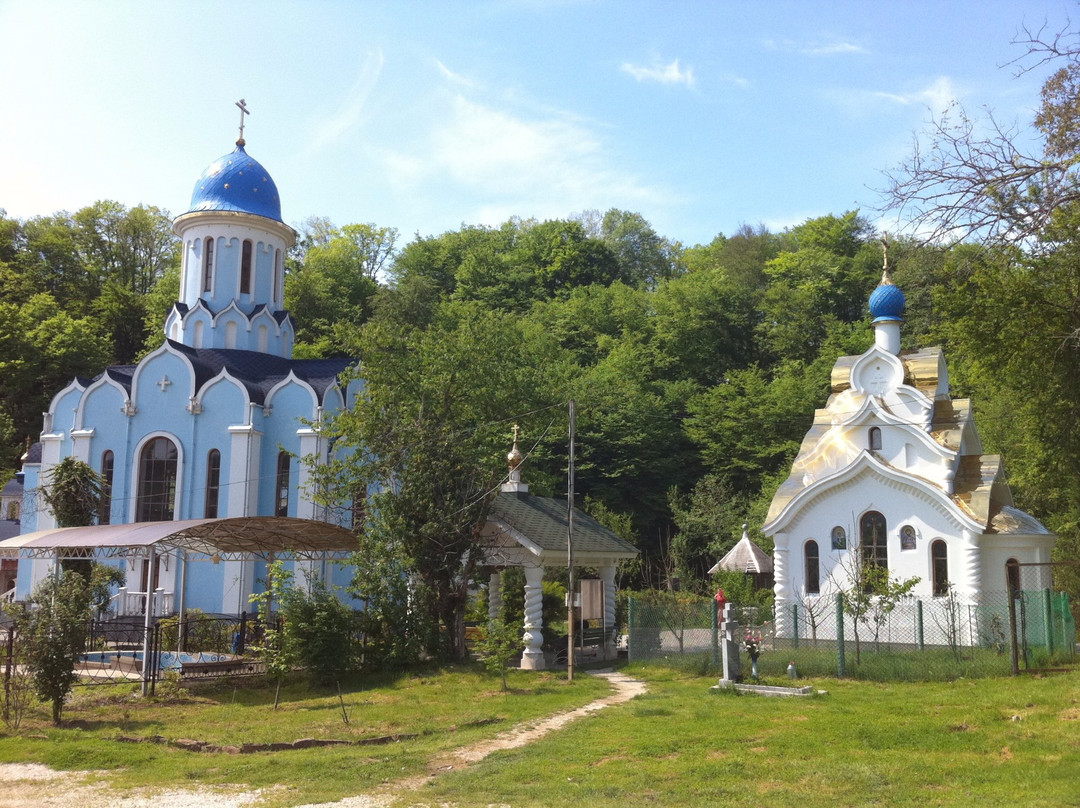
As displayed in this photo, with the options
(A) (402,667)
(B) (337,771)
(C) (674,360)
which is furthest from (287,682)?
(C) (674,360)

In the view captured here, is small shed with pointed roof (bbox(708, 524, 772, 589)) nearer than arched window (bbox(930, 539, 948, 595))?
No

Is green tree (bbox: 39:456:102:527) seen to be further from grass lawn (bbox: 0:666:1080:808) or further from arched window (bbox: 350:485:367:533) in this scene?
grass lawn (bbox: 0:666:1080:808)

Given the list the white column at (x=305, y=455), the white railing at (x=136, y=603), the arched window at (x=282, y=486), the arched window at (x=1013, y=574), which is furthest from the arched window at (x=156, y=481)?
the arched window at (x=1013, y=574)

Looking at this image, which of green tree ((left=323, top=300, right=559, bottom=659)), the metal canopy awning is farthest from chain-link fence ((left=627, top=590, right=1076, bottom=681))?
the metal canopy awning

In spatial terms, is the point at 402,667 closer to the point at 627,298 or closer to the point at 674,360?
the point at 674,360

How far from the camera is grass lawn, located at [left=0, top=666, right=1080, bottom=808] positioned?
10.9 m

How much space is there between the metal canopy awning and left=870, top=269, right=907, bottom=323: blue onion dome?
57.3 feet

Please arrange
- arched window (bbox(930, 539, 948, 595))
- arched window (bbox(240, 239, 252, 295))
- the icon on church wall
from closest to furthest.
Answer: arched window (bbox(930, 539, 948, 595)) → the icon on church wall → arched window (bbox(240, 239, 252, 295))

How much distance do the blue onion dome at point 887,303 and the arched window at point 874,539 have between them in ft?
21.7

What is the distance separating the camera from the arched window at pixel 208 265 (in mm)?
35719

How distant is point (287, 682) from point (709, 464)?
104 feet

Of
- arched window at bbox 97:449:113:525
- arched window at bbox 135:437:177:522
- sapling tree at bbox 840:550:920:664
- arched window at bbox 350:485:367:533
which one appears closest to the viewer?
sapling tree at bbox 840:550:920:664

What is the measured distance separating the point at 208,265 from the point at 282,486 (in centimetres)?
977

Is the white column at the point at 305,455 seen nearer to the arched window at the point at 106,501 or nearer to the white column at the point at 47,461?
the arched window at the point at 106,501
